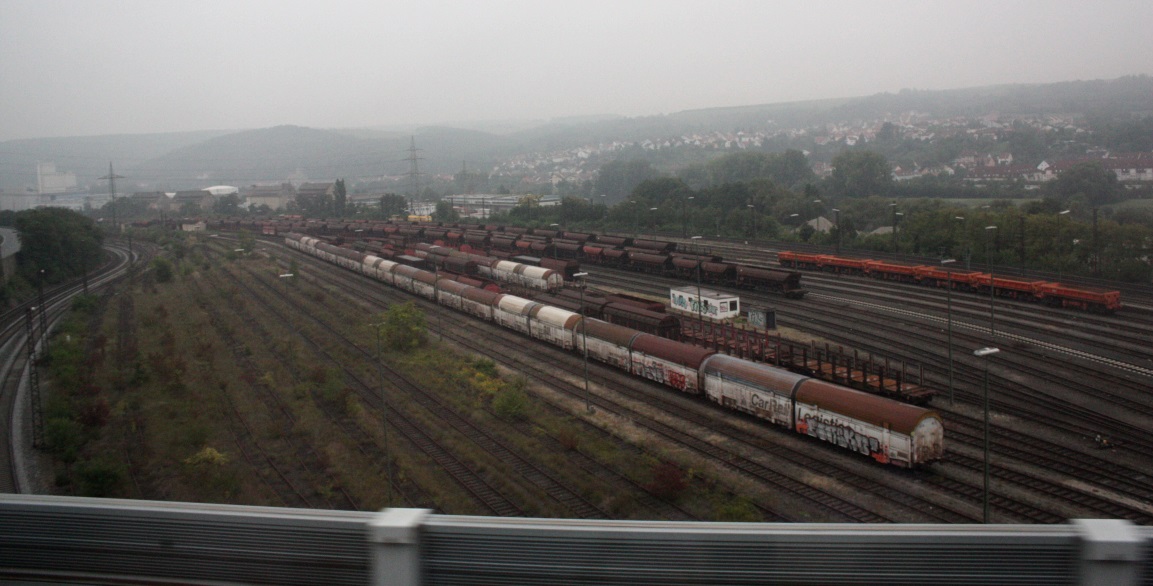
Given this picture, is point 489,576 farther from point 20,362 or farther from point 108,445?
point 20,362

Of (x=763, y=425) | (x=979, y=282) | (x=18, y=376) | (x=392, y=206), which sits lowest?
(x=763, y=425)

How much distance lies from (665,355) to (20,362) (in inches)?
944

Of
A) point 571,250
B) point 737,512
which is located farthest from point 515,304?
point 737,512

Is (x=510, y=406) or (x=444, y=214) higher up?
(x=444, y=214)

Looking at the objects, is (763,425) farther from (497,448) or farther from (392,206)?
(392,206)

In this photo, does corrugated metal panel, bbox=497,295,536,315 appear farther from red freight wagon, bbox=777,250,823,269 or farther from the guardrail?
the guardrail

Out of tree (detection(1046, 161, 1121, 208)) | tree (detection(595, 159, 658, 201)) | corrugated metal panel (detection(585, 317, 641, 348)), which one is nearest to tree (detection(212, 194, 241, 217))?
tree (detection(595, 159, 658, 201))

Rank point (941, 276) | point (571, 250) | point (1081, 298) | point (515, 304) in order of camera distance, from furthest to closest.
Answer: point (571, 250) → point (941, 276) → point (515, 304) → point (1081, 298)

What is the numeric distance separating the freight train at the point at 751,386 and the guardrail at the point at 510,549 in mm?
14301

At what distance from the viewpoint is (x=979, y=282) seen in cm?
3609

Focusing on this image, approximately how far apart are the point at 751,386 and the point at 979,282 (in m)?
21.4

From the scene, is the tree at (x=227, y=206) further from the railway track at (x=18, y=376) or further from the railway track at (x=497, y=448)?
the railway track at (x=497, y=448)

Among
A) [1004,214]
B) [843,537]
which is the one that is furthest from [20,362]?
[1004,214]

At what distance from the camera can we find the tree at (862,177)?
98.9 meters
